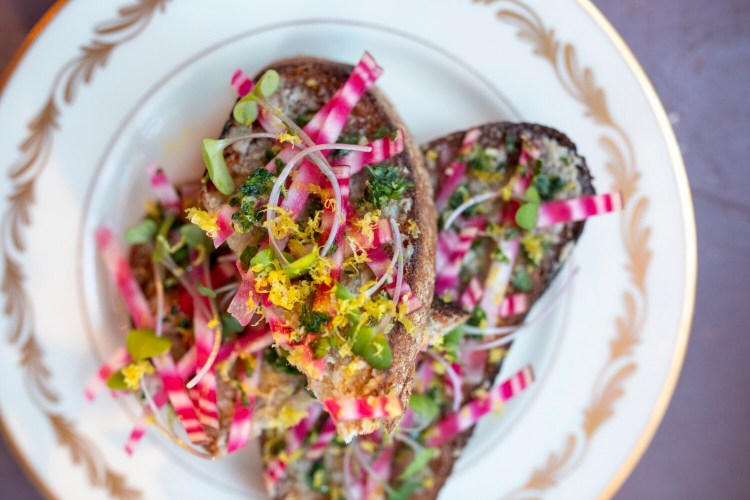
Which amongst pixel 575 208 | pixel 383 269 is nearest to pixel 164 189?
pixel 383 269

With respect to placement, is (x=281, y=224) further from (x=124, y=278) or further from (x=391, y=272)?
(x=124, y=278)

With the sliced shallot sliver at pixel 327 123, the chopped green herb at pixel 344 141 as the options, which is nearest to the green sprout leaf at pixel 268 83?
the sliced shallot sliver at pixel 327 123

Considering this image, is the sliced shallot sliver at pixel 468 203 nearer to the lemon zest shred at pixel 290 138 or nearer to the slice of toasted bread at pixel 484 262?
the slice of toasted bread at pixel 484 262

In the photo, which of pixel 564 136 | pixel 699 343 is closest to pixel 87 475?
pixel 564 136

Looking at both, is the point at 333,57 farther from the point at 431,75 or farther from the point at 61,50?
the point at 61,50

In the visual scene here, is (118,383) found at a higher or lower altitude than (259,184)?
lower

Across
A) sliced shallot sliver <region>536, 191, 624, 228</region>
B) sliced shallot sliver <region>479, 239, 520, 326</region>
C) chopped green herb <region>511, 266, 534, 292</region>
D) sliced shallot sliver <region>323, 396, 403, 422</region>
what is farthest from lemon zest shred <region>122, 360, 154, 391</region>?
sliced shallot sliver <region>536, 191, 624, 228</region>

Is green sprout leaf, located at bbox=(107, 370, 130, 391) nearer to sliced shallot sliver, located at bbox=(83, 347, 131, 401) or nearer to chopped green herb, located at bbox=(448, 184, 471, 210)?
sliced shallot sliver, located at bbox=(83, 347, 131, 401)
